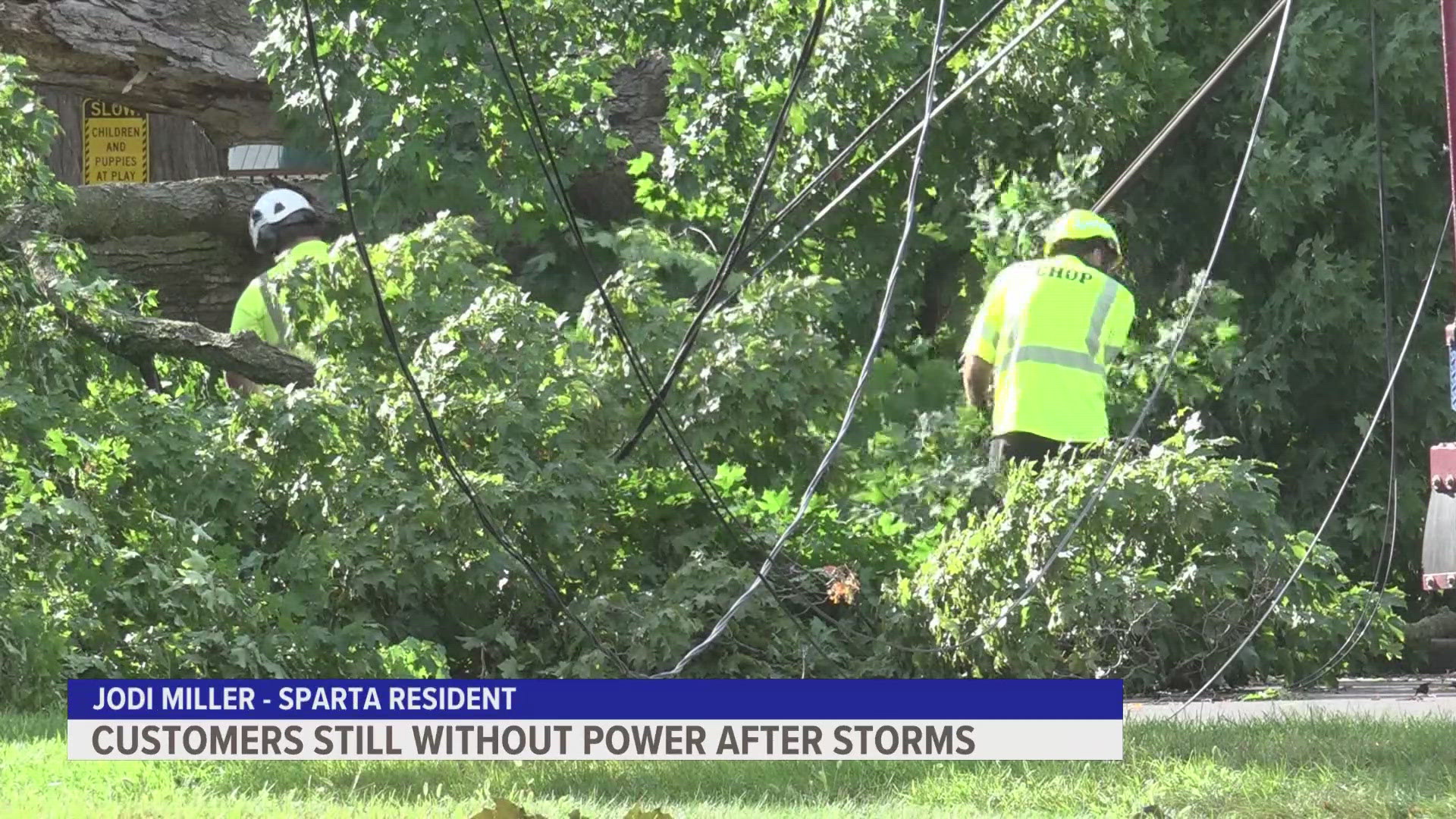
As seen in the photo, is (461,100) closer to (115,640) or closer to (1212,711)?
(115,640)

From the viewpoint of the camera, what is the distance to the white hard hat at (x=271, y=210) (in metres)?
11.4

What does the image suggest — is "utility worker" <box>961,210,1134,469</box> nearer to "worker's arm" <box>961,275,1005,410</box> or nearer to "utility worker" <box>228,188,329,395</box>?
"worker's arm" <box>961,275,1005,410</box>

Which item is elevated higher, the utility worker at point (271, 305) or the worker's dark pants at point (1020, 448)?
the utility worker at point (271, 305)

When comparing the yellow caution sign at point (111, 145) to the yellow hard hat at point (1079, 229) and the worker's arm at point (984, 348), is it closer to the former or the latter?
the worker's arm at point (984, 348)

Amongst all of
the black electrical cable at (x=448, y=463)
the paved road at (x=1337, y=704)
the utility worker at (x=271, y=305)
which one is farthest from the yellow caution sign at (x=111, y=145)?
the paved road at (x=1337, y=704)

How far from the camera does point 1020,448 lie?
8.78 m

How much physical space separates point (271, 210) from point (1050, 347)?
483 centimetres

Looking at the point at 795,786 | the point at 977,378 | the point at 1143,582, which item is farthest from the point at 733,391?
the point at 795,786

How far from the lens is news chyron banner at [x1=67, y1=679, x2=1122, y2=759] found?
5.68 meters

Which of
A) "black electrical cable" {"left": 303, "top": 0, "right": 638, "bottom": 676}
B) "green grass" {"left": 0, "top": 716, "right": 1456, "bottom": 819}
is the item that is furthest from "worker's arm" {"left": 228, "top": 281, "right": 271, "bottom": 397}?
"green grass" {"left": 0, "top": 716, "right": 1456, "bottom": 819}

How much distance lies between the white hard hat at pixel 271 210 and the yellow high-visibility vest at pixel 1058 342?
4.27 meters

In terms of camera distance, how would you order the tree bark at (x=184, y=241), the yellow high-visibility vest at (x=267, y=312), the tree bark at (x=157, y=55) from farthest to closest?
the tree bark at (x=184, y=241) < the tree bark at (x=157, y=55) < the yellow high-visibility vest at (x=267, y=312)

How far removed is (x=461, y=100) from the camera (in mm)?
11695

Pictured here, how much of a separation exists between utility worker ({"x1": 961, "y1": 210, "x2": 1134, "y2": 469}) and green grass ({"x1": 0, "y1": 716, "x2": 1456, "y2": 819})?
279 cm
